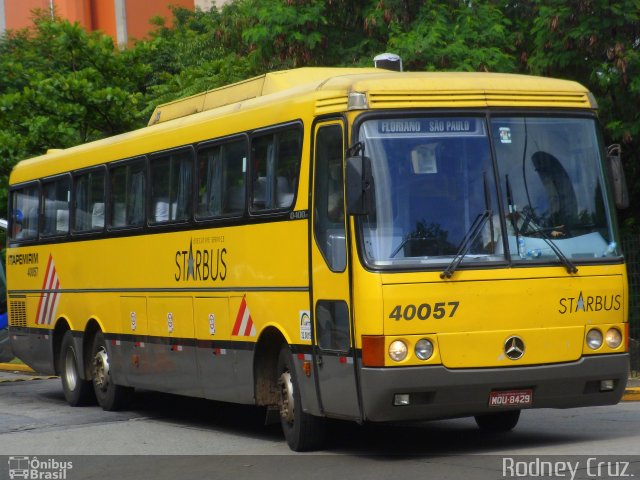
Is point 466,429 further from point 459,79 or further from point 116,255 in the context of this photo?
point 116,255

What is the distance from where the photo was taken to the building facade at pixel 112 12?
5100 centimetres

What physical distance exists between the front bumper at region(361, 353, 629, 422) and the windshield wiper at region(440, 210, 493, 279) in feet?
2.48

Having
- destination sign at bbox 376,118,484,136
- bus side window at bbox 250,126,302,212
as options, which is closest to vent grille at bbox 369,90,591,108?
destination sign at bbox 376,118,484,136

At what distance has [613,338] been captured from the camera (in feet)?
36.3

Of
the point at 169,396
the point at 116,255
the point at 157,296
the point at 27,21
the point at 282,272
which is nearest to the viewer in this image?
the point at 282,272

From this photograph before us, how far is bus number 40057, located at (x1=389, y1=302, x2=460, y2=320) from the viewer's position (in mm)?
10352

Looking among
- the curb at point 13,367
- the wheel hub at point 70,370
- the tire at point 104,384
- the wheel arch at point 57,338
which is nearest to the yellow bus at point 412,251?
the tire at point 104,384

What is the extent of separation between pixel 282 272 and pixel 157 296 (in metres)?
3.24

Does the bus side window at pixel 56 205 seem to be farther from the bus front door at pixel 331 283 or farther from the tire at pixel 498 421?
the bus front door at pixel 331 283

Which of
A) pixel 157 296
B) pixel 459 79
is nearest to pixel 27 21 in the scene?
pixel 157 296

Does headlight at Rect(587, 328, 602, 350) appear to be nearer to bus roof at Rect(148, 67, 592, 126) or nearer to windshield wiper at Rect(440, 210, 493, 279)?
windshield wiper at Rect(440, 210, 493, 279)

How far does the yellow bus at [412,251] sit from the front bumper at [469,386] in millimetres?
12

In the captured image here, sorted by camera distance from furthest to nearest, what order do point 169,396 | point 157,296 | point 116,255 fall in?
point 169,396, point 116,255, point 157,296

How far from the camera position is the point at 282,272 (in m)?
11.8
